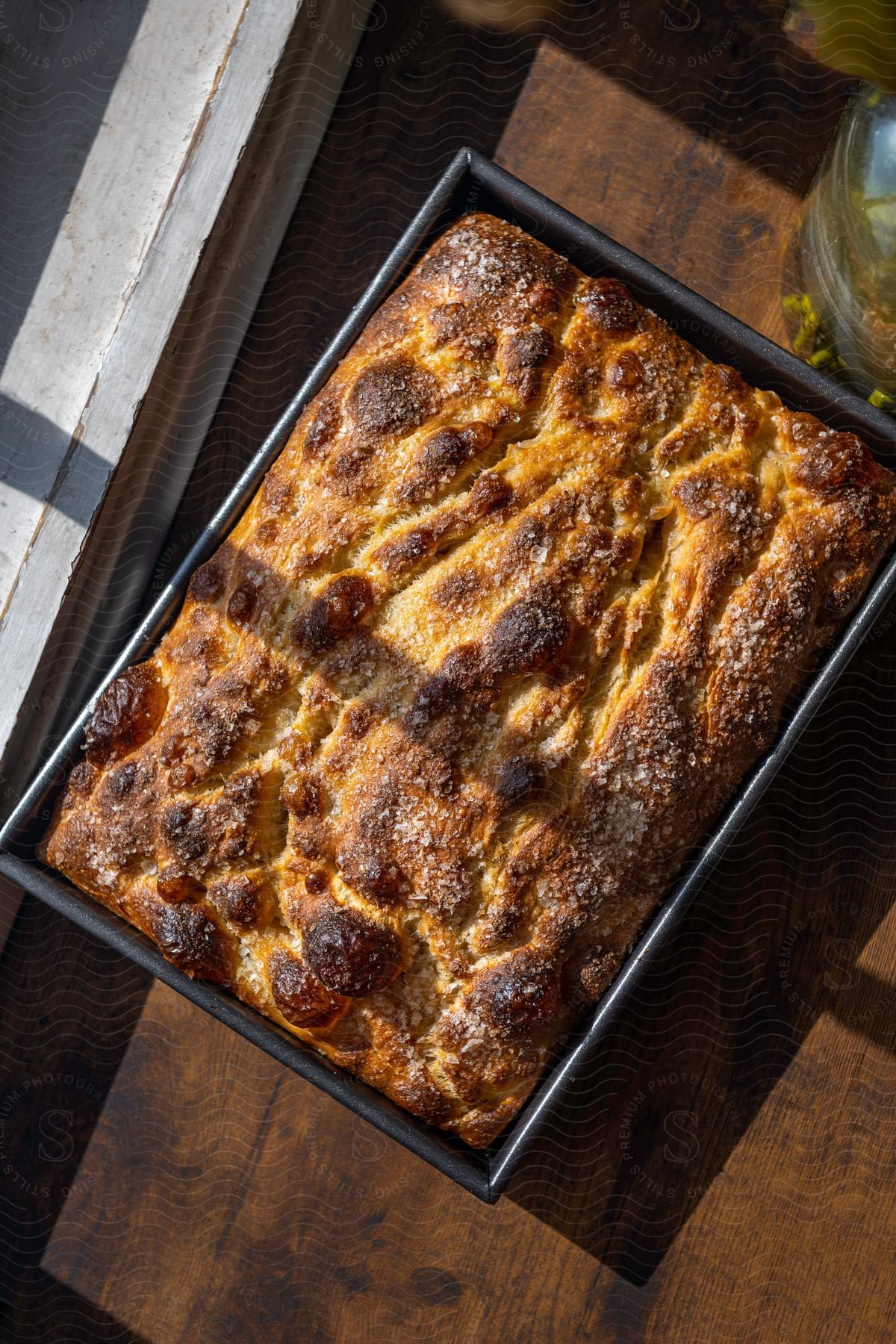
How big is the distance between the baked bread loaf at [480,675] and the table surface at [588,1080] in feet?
1.07

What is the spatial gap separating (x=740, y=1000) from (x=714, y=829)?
390 mm

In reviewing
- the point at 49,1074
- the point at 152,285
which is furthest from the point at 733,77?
the point at 49,1074

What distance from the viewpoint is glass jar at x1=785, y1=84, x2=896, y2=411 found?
154cm

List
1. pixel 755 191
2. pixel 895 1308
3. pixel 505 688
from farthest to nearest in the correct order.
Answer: pixel 755 191
pixel 895 1308
pixel 505 688

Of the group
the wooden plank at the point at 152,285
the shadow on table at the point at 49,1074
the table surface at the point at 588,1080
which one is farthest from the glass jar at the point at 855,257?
the shadow on table at the point at 49,1074

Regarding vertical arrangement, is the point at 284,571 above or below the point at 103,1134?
above

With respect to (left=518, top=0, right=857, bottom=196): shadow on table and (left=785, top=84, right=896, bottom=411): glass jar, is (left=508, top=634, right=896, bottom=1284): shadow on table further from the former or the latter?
(left=518, top=0, right=857, bottom=196): shadow on table

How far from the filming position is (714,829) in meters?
1.56

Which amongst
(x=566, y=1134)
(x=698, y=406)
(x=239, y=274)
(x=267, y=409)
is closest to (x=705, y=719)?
(x=698, y=406)

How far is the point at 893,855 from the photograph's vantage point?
1.77 metres

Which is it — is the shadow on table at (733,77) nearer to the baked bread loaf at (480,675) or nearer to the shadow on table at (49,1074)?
the baked bread loaf at (480,675)

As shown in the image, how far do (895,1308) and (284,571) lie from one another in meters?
1.54

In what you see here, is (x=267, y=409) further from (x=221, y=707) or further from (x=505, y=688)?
(x=505, y=688)

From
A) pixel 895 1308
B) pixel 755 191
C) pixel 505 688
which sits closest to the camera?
pixel 505 688
